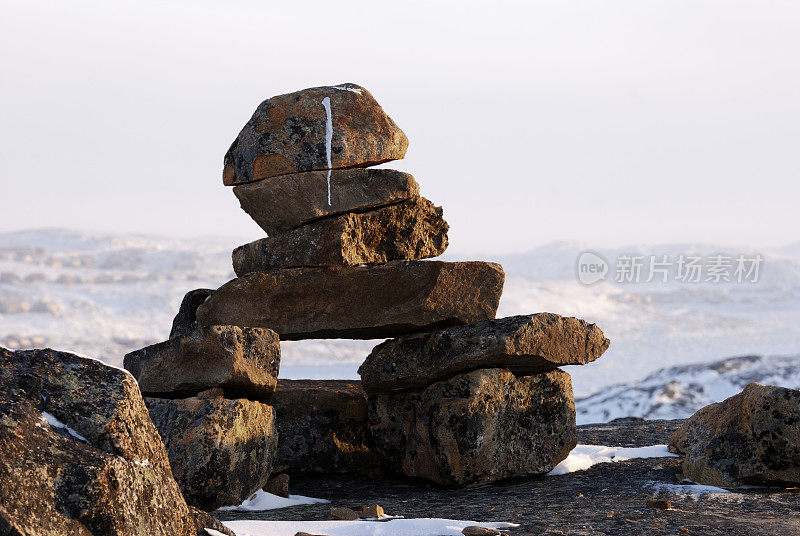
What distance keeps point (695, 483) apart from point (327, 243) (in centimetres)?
493

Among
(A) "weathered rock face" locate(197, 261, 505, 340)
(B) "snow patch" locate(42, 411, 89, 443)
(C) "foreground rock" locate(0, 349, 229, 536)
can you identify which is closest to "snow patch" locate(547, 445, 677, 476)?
(A) "weathered rock face" locate(197, 261, 505, 340)

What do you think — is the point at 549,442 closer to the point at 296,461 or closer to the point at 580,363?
the point at 580,363

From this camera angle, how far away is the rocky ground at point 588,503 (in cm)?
706

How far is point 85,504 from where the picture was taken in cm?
436

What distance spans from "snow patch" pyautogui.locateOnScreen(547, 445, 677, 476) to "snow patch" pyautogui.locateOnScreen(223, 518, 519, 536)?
4.16 m

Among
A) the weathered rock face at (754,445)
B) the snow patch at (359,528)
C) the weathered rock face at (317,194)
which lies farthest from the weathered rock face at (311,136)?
the weathered rock face at (754,445)

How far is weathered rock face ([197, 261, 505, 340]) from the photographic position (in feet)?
33.3

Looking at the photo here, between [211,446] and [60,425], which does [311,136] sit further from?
[60,425]

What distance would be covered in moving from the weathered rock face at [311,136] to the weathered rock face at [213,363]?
6.81ft

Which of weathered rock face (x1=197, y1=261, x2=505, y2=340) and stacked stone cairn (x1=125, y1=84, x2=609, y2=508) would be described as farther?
weathered rock face (x1=197, y1=261, x2=505, y2=340)

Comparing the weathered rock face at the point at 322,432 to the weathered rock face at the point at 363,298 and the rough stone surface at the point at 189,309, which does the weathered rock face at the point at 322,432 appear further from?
the rough stone surface at the point at 189,309

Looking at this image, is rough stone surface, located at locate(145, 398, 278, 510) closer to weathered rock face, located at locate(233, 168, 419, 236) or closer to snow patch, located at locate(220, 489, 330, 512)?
snow patch, located at locate(220, 489, 330, 512)

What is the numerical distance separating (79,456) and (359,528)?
254cm

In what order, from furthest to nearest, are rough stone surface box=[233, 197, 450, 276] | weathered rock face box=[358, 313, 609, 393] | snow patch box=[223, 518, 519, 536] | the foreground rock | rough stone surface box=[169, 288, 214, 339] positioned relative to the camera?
rough stone surface box=[169, 288, 214, 339]
rough stone surface box=[233, 197, 450, 276]
weathered rock face box=[358, 313, 609, 393]
snow patch box=[223, 518, 519, 536]
the foreground rock
